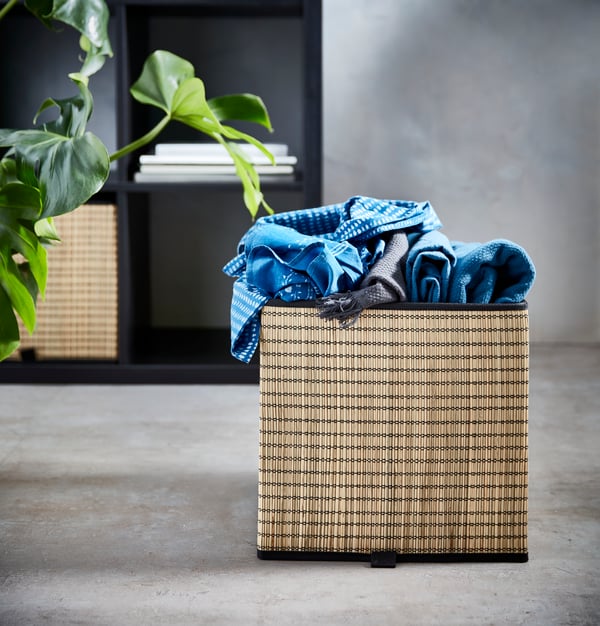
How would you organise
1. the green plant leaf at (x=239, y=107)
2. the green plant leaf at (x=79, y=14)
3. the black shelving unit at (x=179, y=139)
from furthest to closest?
1. the black shelving unit at (x=179, y=139)
2. the green plant leaf at (x=239, y=107)
3. the green plant leaf at (x=79, y=14)

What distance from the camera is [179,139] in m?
3.34

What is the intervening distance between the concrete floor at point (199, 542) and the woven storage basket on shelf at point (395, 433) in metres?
0.06

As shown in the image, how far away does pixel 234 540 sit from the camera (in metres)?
1.62

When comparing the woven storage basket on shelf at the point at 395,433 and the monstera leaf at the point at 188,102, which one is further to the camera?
the monstera leaf at the point at 188,102

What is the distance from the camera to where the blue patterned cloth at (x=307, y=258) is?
1.47 m

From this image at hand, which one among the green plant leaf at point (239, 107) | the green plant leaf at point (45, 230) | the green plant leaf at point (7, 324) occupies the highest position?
the green plant leaf at point (239, 107)

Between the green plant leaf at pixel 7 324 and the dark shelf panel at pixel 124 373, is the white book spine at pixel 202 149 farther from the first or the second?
the green plant leaf at pixel 7 324

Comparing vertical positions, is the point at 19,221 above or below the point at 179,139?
below

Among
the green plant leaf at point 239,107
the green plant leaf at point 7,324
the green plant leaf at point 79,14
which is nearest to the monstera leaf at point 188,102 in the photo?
the green plant leaf at point 239,107

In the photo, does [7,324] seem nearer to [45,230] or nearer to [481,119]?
[45,230]

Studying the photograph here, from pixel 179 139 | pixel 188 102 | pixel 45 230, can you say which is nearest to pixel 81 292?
pixel 179 139

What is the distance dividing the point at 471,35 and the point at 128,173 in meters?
1.46

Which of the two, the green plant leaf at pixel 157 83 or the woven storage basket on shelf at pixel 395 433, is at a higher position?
the green plant leaf at pixel 157 83

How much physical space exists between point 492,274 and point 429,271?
11 cm
